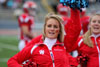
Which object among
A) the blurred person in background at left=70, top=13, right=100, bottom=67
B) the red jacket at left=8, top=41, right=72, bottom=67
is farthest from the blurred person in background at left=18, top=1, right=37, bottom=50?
the red jacket at left=8, top=41, right=72, bottom=67

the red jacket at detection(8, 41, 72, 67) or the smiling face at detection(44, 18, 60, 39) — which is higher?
the smiling face at detection(44, 18, 60, 39)

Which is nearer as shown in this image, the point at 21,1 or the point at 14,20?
the point at 14,20

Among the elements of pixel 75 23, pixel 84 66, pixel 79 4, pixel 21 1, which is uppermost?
pixel 21 1

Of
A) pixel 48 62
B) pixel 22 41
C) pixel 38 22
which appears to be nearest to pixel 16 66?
pixel 48 62

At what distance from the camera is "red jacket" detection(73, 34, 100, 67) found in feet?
11.1

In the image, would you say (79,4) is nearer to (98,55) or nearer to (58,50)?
(58,50)

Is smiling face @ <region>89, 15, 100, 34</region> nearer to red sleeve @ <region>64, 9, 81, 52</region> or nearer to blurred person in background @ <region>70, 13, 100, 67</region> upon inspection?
blurred person in background @ <region>70, 13, 100, 67</region>

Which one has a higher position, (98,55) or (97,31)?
(97,31)

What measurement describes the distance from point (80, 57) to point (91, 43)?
0.27 metres

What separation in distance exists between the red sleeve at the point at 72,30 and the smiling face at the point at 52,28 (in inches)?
6.9

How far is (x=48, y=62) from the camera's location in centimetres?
306

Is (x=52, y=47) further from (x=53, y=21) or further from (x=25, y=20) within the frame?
(x=25, y=20)

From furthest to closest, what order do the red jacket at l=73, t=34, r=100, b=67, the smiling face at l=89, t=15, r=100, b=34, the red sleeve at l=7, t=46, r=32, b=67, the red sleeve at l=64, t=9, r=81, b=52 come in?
the smiling face at l=89, t=15, r=100, b=34 < the red jacket at l=73, t=34, r=100, b=67 < the red sleeve at l=64, t=9, r=81, b=52 < the red sleeve at l=7, t=46, r=32, b=67

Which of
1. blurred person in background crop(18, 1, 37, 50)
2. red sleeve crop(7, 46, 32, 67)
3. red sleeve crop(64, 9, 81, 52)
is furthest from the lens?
blurred person in background crop(18, 1, 37, 50)
